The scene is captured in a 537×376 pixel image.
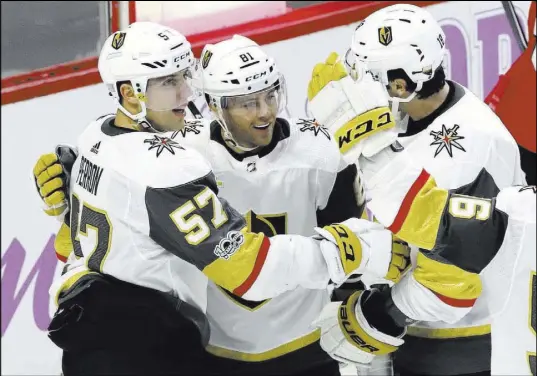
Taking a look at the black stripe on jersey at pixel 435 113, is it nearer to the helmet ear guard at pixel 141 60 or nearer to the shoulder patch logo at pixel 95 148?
the helmet ear guard at pixel 141 60

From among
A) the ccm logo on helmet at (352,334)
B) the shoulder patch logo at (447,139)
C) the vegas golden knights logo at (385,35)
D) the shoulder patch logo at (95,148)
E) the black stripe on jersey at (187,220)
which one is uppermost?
the vegas golden knights logo at (385,35)

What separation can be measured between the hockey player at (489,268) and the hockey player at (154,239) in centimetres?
16

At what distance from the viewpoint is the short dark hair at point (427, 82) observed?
7.52 feet

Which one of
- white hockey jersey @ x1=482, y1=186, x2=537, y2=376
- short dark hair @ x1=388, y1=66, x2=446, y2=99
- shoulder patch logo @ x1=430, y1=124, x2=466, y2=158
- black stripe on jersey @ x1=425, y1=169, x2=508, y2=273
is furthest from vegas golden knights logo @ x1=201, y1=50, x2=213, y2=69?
white hockey jersey @ x1=482, y1=186, x2=537, y2=376

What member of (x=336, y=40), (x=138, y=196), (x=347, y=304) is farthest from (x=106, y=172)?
(x=336, y=40)

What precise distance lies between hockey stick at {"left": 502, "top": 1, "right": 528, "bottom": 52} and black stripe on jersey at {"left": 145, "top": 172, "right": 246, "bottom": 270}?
155cm

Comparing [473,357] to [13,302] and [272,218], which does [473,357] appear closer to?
[272,218]

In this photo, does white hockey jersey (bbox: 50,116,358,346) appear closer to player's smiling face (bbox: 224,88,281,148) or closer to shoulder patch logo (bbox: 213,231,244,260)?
shoulder patch logo (bbox: 213,231,244,260)

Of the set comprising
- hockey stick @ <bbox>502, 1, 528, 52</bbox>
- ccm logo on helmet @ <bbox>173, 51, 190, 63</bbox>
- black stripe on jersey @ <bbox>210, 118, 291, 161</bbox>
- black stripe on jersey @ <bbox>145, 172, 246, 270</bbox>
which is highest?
ccm logo on helmet @ <bbox>173, 51, 190, 63</bbox>

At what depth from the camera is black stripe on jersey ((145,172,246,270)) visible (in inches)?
82.5

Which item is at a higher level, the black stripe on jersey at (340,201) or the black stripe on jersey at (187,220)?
the black stripe on jersey at (187,220)

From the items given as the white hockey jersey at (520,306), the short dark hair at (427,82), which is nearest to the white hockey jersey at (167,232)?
the short dark hair at (427,82)

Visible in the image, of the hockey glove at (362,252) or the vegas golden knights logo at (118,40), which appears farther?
the vegas golden knights logo at (118,40)

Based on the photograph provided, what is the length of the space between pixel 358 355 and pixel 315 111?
1.94 ft
